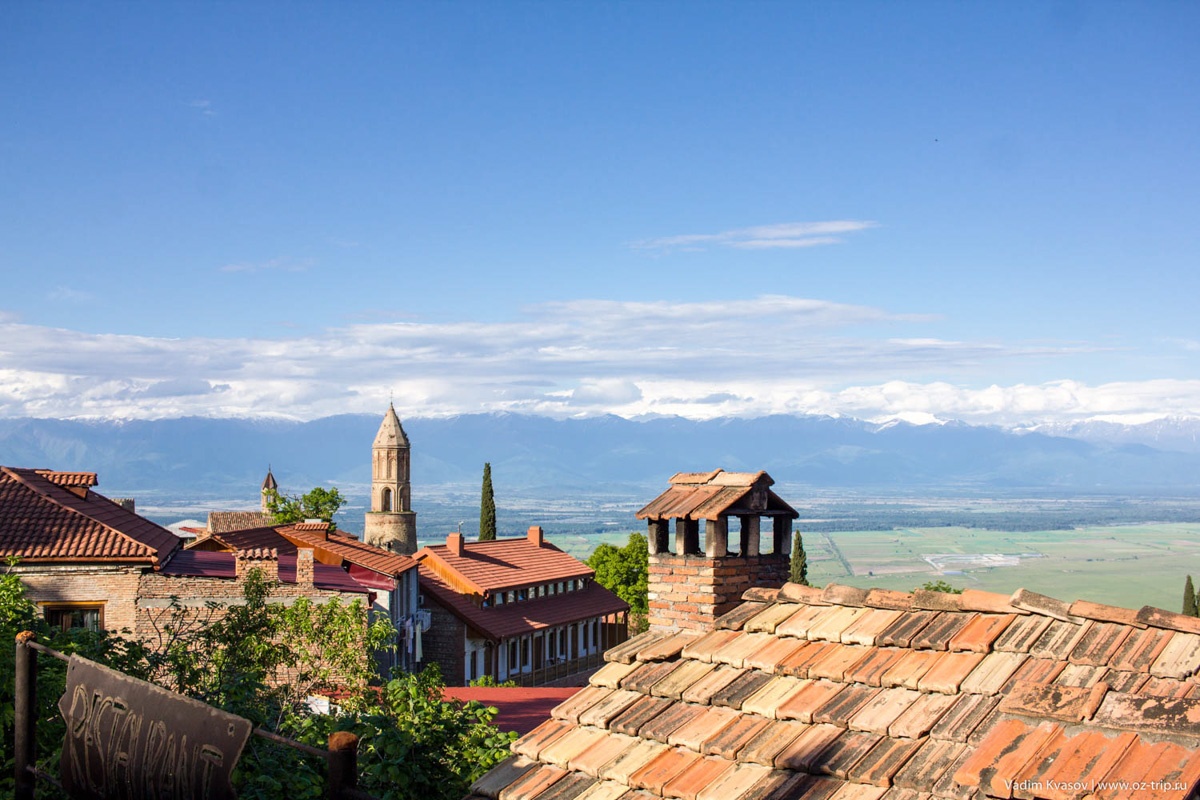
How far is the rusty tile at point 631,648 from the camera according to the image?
966 cm

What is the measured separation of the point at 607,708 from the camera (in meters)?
8.92

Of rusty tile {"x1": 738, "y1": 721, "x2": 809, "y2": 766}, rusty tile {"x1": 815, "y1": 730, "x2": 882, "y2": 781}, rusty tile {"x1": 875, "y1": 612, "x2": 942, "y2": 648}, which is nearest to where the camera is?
rusty tile {"x1": 815, "y1": 730, "x2": 882, "y2": 781}

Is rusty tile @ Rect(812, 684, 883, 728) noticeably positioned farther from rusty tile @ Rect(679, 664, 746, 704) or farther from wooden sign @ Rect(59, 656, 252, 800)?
wooden sign @ Rect(59, 656, 252, 800)

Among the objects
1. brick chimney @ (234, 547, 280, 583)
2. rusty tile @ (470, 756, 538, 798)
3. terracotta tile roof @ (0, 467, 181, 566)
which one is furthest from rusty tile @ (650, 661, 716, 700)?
terracotta tile roof @ (0, 467, 181, 566)

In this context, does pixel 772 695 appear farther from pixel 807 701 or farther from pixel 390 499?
pixel 390 499

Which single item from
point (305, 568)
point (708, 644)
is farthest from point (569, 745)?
point (305, 568)

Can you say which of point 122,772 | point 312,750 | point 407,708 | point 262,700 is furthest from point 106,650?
point 312,750

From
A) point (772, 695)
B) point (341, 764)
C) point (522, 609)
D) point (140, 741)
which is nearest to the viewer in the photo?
point (341, 764)

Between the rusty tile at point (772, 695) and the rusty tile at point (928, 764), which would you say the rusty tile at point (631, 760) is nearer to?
the rusty tile at point (772, 695)

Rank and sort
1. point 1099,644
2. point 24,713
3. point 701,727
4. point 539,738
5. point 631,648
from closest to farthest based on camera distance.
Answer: point 24,713
point 1099,644
point 701,727
point 539,738
point 631,648

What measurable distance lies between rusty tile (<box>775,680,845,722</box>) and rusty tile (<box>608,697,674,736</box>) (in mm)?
1071

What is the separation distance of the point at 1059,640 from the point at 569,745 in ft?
12.5

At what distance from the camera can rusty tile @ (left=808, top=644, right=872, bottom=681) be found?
8.30 m

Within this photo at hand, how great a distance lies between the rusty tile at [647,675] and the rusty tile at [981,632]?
7.81ft
